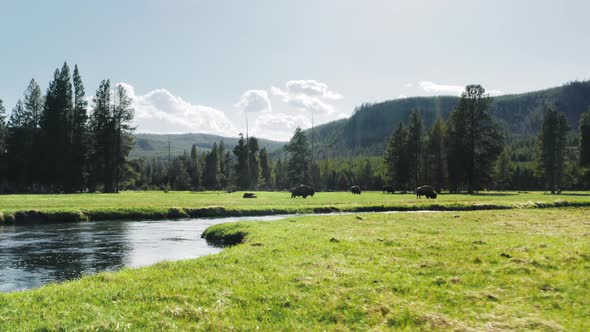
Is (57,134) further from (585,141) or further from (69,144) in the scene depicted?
(585,141)

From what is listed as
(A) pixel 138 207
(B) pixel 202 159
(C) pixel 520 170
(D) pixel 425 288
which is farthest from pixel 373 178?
(D) pixel 425 288

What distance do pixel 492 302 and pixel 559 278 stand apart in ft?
11.0

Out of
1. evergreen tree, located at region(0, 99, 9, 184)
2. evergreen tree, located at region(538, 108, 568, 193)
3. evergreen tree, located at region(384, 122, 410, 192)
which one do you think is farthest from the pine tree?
evergreen tree, located at region(538, 108, 568, 193)

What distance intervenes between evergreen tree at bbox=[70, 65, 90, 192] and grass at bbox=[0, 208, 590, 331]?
86.8 m

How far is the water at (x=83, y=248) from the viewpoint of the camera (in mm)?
19172

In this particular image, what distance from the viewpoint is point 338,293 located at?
1131cm

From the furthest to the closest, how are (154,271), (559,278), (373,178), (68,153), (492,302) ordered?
(373,178) → (68,153) → (154,271) → (559,278) → (492,302)

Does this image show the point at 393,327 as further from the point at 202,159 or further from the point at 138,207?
the point at 202,159

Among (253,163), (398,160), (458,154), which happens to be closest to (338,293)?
(458,154)

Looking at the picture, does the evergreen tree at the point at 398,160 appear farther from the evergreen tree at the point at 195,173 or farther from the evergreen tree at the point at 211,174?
the evergreen tree at the point at 195,173

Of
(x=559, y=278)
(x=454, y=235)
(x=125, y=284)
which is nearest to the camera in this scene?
(x=559, y=278)

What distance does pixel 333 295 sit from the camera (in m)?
11.1

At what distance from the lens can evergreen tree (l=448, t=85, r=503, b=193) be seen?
296 ft

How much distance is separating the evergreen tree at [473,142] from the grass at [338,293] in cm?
7696
